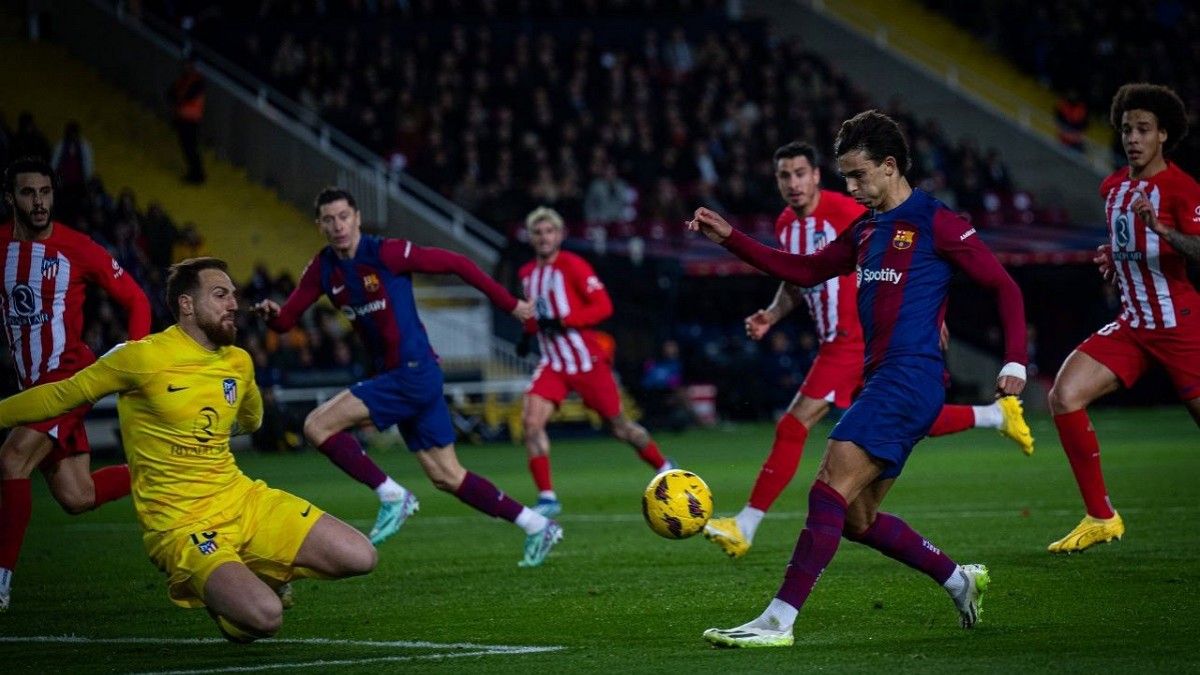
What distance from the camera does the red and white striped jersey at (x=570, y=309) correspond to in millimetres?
15242

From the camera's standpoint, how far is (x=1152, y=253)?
10.4 metres

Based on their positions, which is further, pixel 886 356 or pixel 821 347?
pixel 821 347

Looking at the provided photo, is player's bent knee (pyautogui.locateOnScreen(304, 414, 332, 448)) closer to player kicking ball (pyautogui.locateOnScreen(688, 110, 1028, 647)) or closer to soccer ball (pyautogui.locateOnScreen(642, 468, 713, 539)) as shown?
soccer ball (pyautogui.locateOnScreen(642, 468, 713, 539))

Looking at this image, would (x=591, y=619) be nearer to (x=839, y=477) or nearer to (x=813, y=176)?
(x=839, y=477)

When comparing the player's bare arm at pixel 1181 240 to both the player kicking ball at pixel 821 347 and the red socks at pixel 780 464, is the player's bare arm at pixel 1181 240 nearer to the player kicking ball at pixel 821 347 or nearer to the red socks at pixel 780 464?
the player kicking ball at pixel 821 347

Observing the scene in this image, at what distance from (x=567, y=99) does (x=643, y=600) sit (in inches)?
934

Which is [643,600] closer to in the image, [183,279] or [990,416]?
[183,279]

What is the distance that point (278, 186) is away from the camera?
31109mm

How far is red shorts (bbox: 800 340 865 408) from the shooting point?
38.2 ft

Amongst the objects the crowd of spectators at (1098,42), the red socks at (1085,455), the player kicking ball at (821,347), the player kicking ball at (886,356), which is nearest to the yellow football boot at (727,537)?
the player kicking ball at (821,347)

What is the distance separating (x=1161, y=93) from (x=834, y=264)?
129 inches

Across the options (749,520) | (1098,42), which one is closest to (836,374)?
(749,520)

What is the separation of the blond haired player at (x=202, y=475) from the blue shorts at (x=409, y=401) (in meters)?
3.66

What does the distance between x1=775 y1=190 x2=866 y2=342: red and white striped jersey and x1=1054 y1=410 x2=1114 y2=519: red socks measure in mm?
1629
